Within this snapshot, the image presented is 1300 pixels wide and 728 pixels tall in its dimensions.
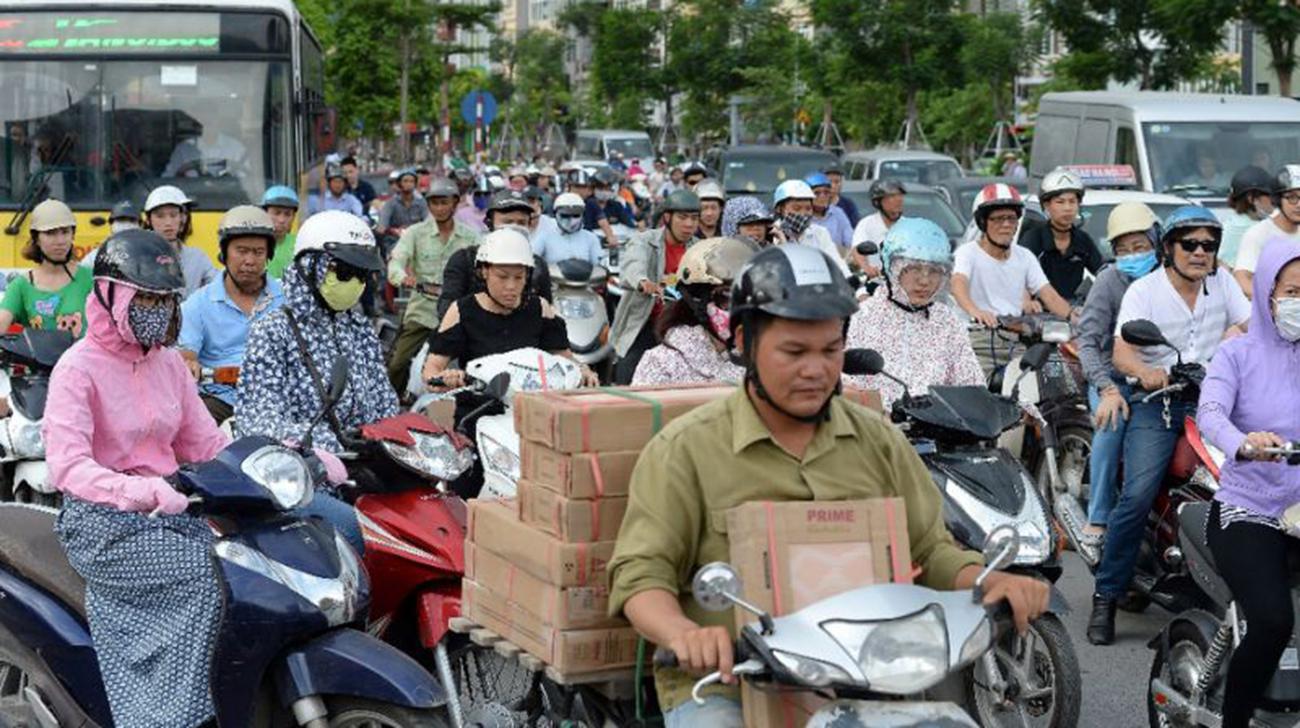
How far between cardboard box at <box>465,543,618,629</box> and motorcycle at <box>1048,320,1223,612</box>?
2.95m

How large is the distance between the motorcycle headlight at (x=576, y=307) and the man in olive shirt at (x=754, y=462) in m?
10.1

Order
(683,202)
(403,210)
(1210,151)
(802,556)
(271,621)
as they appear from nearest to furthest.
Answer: (802,556)
(271,621)
(683,202)
(1210,151)
(403,210)

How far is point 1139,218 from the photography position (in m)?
10.0

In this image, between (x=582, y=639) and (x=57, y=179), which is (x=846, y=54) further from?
(x=582, y=639)

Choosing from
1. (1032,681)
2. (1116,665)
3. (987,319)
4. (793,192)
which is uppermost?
(793,192)

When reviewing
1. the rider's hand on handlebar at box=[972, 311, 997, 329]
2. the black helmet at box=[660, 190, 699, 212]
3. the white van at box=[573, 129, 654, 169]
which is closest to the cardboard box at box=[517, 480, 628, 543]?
the rider's hand on handlebar at box=[972, 311, 997, 329]

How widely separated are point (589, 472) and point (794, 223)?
30.4ft

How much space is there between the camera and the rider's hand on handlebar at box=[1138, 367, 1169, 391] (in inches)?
327

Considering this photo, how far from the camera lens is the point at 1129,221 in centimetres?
1002

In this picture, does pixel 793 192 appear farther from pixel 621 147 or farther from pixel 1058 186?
pixel 621 147

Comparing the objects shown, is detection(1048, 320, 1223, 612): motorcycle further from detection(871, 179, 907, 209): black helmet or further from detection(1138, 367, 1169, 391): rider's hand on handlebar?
detection(871, 179, 907, 209): black helmet

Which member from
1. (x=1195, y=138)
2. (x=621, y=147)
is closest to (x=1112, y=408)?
(x=1195, y=138)

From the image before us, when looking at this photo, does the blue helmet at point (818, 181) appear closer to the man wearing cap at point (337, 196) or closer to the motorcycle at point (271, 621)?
the man wearing cap at point (337, 196)

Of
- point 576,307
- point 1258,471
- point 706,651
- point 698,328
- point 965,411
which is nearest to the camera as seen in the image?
point 706,651
